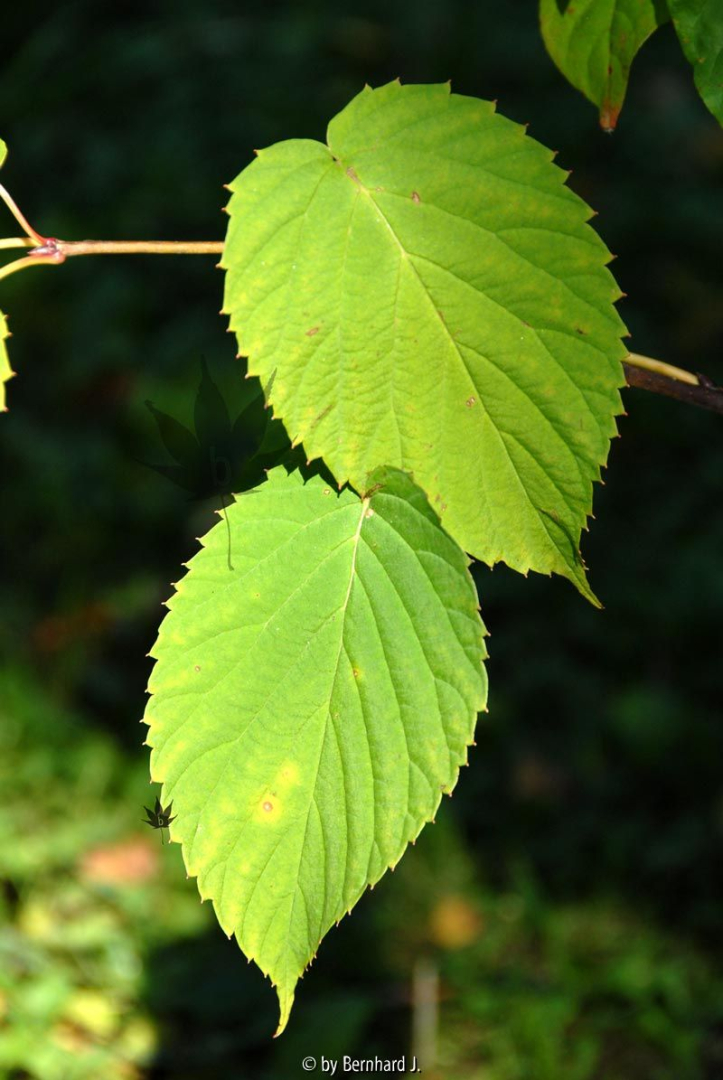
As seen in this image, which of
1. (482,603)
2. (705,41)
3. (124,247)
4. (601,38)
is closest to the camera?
(124,247)

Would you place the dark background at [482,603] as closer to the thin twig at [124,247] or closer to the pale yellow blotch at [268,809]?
the pale yellow blotch at [268,809]

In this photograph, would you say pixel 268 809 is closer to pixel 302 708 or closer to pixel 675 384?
pixel 302 708

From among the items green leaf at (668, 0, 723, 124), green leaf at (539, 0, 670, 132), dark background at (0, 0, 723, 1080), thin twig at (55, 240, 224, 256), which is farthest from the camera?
dark background at (0, 0, 723, 1080)

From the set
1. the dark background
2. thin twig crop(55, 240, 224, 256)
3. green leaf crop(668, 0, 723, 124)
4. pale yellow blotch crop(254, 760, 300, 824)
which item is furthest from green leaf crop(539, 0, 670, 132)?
the dark background

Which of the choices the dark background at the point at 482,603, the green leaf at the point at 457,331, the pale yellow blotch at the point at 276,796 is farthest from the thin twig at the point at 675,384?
the dark background at the point at 482,603

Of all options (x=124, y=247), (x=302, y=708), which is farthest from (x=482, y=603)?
(x=124, y=247)

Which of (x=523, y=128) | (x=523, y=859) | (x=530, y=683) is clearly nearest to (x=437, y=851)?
(x=523, y=859)

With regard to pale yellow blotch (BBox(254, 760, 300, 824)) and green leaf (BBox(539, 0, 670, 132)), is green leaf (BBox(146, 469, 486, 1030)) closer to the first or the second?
pale yellow blotch (BBox(254, 760, 300, 824))
